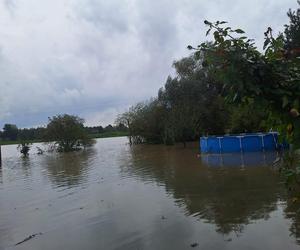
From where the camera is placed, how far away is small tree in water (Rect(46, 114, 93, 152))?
4866cm

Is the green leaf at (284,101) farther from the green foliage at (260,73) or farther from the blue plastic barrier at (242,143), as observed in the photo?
the blue plastic barrier at (242,143)

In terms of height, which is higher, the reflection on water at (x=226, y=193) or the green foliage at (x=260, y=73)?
the green foliage at (x=260, y=73)

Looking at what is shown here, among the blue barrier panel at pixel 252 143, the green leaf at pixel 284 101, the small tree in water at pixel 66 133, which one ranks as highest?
the small tree in water at pixel 66 133

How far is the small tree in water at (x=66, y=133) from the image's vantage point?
48656 mm

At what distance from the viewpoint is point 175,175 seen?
1623cm

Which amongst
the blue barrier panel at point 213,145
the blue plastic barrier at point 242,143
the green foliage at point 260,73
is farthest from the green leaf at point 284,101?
the blue barrier panel at point 213,145

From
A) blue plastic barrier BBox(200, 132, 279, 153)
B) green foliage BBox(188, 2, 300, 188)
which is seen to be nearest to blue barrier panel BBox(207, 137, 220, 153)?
blue plastic barrier BBox(200, 132, 279, 153)

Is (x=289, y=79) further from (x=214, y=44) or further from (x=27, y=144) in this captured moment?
(x=27, y=144)

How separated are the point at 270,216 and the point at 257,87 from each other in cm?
578

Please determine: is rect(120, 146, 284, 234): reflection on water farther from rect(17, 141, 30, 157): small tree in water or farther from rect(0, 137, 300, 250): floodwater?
rect(17, 141, 30, 157): small tree in water

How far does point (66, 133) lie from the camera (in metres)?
49.0

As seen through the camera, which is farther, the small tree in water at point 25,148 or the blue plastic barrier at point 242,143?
the small tree in water at point 25,148

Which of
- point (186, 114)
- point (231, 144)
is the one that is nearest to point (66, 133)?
point (186, 114)

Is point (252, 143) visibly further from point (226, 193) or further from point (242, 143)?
point (226, 193)
